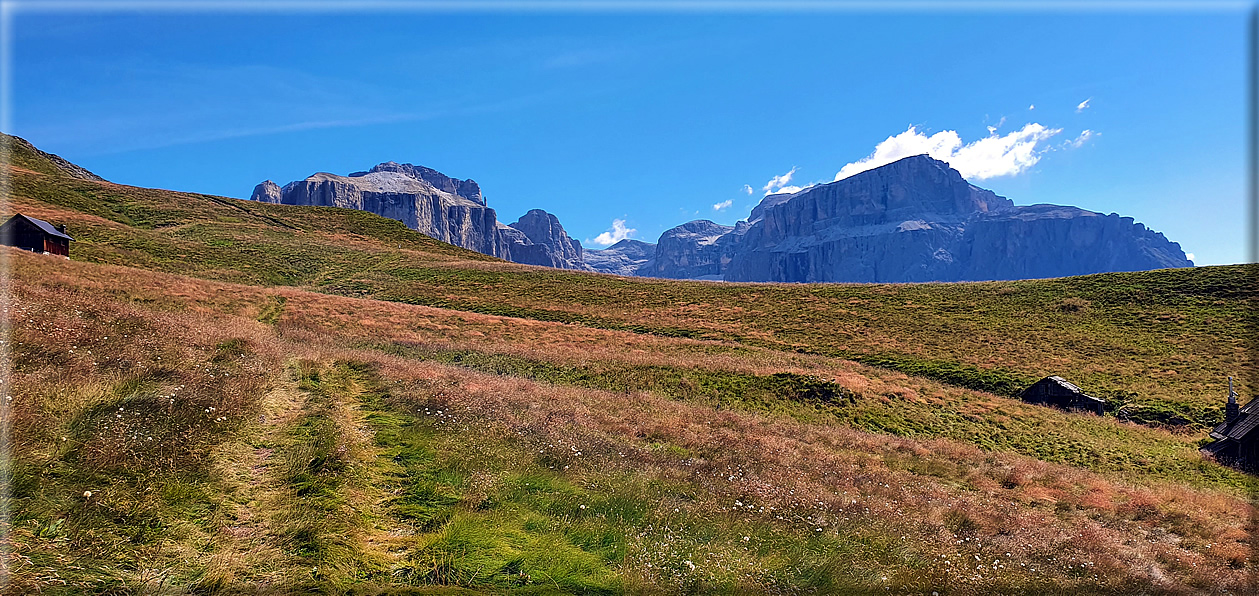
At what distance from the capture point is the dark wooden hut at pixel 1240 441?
2250 centimetres

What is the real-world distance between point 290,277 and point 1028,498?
6887 centimetres

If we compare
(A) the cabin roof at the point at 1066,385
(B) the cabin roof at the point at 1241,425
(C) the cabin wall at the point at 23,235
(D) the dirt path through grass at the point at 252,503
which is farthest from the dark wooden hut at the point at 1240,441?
(C) the cabin wall at the point at 23,235

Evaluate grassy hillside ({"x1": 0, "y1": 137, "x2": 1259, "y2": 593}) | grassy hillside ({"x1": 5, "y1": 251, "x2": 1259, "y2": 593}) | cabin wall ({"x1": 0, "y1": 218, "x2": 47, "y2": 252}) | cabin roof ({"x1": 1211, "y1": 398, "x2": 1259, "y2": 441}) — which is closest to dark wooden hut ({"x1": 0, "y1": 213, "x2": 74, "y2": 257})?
cabin wall ({"x1": 0, "y1": 218, "x2": 47, "y2": 252})

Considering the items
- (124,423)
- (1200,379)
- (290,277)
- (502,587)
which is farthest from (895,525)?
(290,277)

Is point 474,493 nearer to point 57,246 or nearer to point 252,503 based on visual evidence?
point 252,503

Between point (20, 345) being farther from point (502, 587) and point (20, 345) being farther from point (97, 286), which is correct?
→ point (97, 286)

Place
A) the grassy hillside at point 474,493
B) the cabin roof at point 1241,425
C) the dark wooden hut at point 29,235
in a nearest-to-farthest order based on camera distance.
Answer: the grassy hillside at point 474,493 < the cabin roof at point 1241,425 < the dark wooden hut at point 29,235

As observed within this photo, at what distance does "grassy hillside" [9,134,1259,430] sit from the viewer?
36406 millimetres

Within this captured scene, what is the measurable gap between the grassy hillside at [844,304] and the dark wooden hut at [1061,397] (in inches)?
57.8

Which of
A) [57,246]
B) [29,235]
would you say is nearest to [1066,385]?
[57,246]

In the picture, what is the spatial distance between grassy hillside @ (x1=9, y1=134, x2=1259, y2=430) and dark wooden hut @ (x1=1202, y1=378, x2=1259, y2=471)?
3.85 metres

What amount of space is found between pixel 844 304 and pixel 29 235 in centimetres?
7868

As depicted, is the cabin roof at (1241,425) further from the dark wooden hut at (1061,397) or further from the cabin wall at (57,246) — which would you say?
the cabin wall at (57,246)

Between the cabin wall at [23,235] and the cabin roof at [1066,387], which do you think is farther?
the cabin wall at [23,235]
